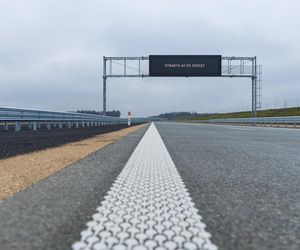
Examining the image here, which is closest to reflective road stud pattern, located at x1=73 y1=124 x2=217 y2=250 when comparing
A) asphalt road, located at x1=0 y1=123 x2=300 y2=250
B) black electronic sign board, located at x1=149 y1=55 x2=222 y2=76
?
asphalt road, located at x1=0 y1=123 x2=300 y2=250

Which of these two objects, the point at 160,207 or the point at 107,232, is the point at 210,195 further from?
the point at 107,232

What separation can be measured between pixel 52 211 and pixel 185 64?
120 feet

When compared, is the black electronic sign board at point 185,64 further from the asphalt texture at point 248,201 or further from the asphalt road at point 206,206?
the asphalt road at point 206,206

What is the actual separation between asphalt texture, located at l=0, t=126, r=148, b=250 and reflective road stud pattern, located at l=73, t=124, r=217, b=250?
4.6 inches

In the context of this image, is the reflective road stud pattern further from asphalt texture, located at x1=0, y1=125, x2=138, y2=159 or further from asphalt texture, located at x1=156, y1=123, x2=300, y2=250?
asphalt texture, located at x1=0, y1=125, x2=138, y2=159

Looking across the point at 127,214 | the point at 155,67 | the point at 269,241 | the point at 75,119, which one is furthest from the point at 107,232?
the point at 155,67

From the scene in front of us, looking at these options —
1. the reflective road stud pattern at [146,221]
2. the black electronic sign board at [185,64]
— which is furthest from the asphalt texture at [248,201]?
the black electronic sign board at [185,64]

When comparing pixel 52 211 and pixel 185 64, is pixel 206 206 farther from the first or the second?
pixel 185 64

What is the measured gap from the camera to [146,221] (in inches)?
72.3

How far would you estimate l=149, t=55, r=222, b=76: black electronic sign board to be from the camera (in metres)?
37.4

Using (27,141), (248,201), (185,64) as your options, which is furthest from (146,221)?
(185,64)

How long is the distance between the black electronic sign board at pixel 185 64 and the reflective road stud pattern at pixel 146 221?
3519 cm

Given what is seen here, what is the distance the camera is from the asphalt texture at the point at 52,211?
64.5 inches

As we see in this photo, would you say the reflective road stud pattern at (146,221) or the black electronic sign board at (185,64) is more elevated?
the black electronic sign board at (185,64)
